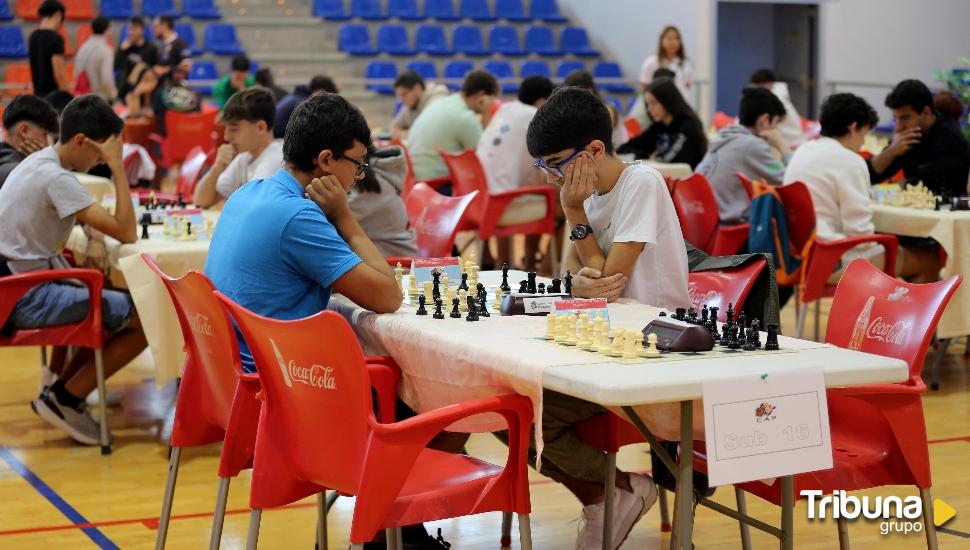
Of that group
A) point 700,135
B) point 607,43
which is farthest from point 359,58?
point 700,135

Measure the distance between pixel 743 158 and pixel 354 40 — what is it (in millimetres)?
10752

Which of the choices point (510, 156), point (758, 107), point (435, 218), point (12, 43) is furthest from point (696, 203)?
point (12, 43)

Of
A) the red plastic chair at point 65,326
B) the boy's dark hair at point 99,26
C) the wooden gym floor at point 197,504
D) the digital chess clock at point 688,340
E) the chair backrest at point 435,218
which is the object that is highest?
the boy's dark hair at point 99,26

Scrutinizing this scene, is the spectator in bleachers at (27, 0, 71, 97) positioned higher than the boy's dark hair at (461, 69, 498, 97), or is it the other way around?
the spectator in bleachers at (27, 0, 71, 97)

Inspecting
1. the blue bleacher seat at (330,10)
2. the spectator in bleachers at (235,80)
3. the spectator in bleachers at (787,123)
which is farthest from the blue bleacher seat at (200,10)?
the spectator in bleachers at (787,123)

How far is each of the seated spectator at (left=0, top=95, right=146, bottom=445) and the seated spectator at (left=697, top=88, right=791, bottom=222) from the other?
2.91 meters

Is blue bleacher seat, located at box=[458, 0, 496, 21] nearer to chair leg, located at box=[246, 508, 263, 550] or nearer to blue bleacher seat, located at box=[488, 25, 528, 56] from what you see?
blue bleacher seat, located at box=[488, 25, 528, 56]

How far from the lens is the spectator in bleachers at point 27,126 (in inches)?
210

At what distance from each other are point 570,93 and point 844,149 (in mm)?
2703

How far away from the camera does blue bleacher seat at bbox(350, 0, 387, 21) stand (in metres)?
16.9

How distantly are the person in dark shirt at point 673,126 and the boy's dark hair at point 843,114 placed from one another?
158 centimetres

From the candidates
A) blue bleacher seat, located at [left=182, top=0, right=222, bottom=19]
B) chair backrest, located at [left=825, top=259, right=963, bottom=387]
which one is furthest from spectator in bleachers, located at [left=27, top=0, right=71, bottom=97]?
chair backrest, located at [left=825, top=259, right=963, bottom=387]

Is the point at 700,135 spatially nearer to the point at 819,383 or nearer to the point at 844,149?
the point at 844,149

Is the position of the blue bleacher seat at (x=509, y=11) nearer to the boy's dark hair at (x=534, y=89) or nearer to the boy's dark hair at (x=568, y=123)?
the boy's dark hair at (x=534, y=89)
